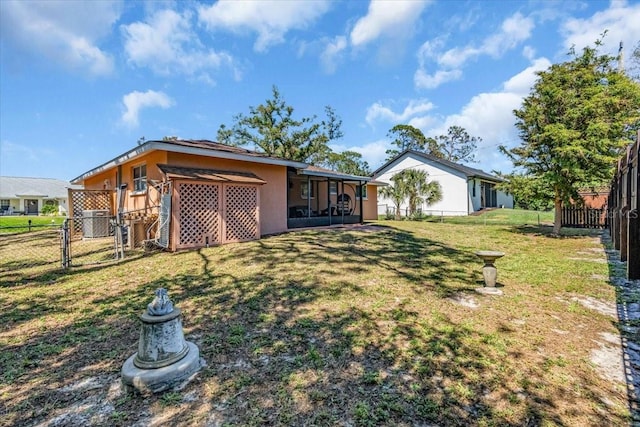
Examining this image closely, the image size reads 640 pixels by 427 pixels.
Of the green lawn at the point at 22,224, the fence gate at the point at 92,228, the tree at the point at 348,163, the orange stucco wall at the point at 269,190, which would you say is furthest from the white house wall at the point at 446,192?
the green lawn at the point at 22,224

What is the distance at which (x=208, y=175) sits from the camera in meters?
8.52

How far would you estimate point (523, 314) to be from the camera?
161 inches

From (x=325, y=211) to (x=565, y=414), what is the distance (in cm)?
1504

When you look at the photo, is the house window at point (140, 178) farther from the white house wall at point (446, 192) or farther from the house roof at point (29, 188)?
the house roof at point (29, 188)

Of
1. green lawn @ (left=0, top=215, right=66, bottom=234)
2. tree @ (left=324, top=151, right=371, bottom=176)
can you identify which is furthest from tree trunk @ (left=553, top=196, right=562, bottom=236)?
tree @ (left=324, top=151, right=371, bottom=176)

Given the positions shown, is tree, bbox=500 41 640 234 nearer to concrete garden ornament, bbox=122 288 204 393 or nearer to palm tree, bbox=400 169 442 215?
palm tree, bbox=400 169 442 215

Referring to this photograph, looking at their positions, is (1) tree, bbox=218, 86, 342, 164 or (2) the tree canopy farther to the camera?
(2) the tree canopy

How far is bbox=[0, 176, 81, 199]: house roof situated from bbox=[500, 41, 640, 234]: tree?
44643mm

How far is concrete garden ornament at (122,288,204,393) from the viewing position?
2.49 meters

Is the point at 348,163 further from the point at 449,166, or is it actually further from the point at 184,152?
the point at 184,152

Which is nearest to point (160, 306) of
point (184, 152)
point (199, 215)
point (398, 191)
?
point (199, 215)

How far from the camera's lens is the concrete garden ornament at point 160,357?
2494 millimetres

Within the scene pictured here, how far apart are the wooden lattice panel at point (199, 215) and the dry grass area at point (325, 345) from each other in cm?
175

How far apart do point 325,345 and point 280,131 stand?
985 inches
